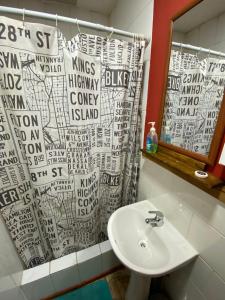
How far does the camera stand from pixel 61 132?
3.22 feet

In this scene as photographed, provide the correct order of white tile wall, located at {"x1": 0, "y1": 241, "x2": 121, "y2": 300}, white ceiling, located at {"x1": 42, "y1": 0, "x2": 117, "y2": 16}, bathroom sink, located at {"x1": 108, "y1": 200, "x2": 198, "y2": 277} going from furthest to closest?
white ceiling, located at {"x1": 42, "y1": 0, "x2": 117, "y2": 16} → white tile wall, located at {"x1": 0, "y1": 241, "x2": 121, "y2": 300} → bathroom sink, located at {"x1": 108, "y1": 200, "x2": 198, "y2": 277}

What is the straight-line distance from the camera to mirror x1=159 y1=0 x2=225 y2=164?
64 centimetres

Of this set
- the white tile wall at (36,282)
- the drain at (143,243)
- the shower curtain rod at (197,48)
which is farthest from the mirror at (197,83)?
the white tile wall at (36,282)

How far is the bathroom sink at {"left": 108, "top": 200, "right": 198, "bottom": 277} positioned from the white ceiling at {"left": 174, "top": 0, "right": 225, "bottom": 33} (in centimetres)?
107

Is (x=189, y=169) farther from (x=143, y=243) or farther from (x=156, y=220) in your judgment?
(x=143, y=243)

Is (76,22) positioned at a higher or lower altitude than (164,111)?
higher

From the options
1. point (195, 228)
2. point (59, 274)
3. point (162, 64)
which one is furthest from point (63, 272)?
point (162, 64)

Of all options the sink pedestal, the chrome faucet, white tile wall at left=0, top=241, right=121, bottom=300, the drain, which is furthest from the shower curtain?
white tile wall at left=0, top=241, right=121, bottom=300

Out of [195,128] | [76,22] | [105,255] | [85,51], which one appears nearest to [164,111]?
[195,128]

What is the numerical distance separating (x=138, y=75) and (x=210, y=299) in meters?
1.33

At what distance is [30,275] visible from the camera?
42.6 inches

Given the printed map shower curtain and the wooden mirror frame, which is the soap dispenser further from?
the printed map shower curtain

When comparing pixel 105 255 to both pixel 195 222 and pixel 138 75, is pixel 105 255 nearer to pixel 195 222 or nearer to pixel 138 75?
pixel 195 222

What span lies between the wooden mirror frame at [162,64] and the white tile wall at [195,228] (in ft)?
0.63
